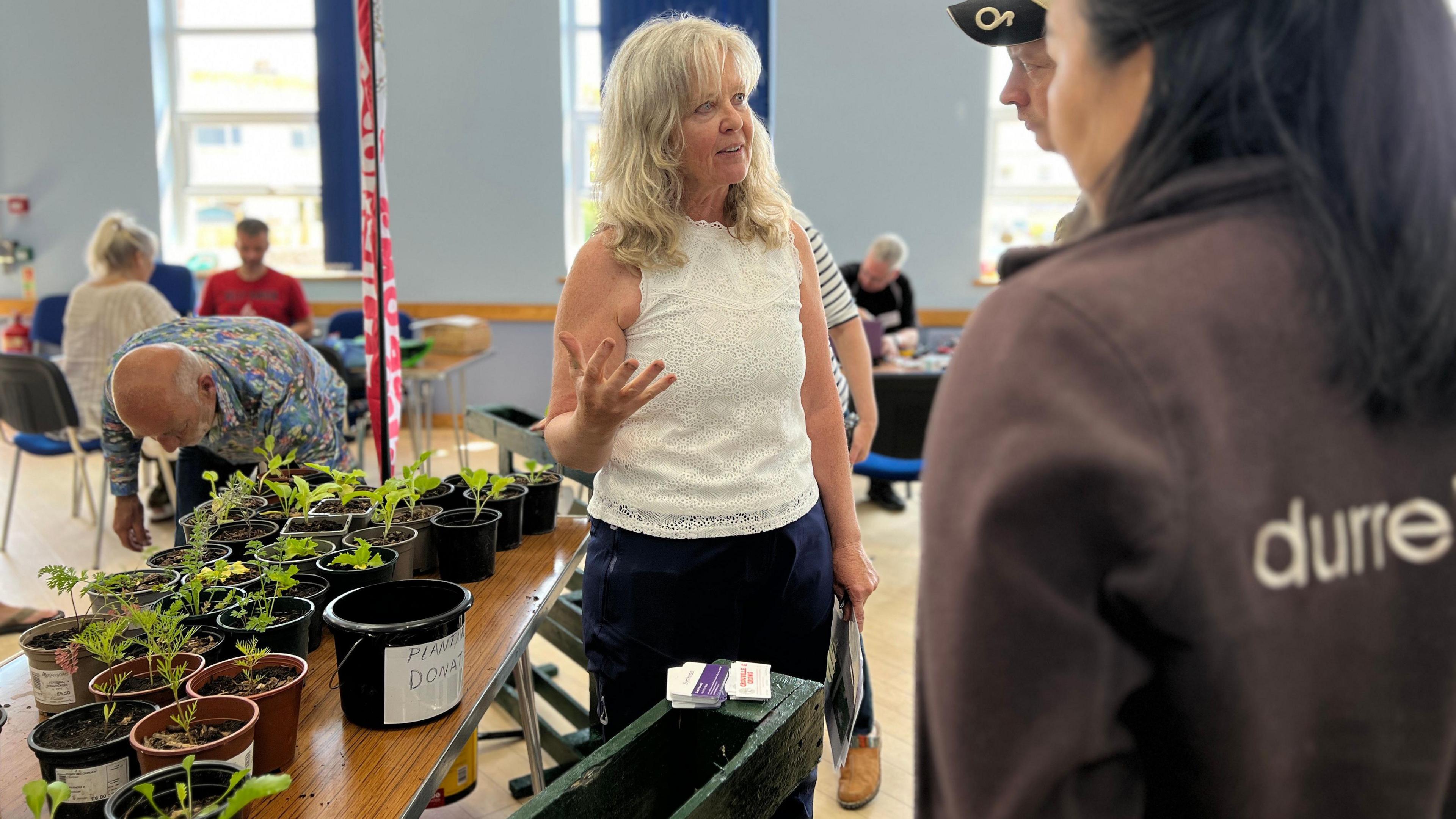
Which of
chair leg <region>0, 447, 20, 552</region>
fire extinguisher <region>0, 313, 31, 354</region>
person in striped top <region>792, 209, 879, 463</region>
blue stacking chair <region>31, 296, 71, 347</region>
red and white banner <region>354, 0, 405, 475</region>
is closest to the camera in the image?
red and white banner <region>354, 0, 405, 475</region>

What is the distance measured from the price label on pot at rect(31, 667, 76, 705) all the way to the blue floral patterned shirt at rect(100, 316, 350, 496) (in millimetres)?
960

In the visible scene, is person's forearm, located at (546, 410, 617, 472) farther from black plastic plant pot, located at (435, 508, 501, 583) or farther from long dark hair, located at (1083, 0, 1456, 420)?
long dark hair, located at (1083, 0, 1456, 420)

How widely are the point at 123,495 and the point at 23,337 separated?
5.44 m

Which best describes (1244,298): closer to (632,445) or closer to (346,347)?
(632,445)

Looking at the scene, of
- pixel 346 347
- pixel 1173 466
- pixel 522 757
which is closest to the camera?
pixel 1173 466

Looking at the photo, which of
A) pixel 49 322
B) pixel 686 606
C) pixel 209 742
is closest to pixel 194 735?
pixel 209 742

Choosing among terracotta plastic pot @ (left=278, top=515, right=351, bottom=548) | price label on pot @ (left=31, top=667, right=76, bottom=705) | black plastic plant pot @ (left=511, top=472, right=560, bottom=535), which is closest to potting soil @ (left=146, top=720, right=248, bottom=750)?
price label on pot @ (left=31, top=667, right=76, bottom=705)

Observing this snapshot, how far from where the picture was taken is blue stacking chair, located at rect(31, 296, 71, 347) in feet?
20.0

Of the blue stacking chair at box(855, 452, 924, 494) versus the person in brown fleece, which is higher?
the person in brown fleece

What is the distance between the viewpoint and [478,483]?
1836 millimetres

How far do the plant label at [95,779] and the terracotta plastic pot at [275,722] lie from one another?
110mm

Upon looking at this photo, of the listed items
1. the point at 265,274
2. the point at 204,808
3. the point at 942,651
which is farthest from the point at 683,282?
the point at 265,274

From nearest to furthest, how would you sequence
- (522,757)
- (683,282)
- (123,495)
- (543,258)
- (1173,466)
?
(1173,466) → (683,282) → (123,495) → (522,757) → (543,258)

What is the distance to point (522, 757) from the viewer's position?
262cm
